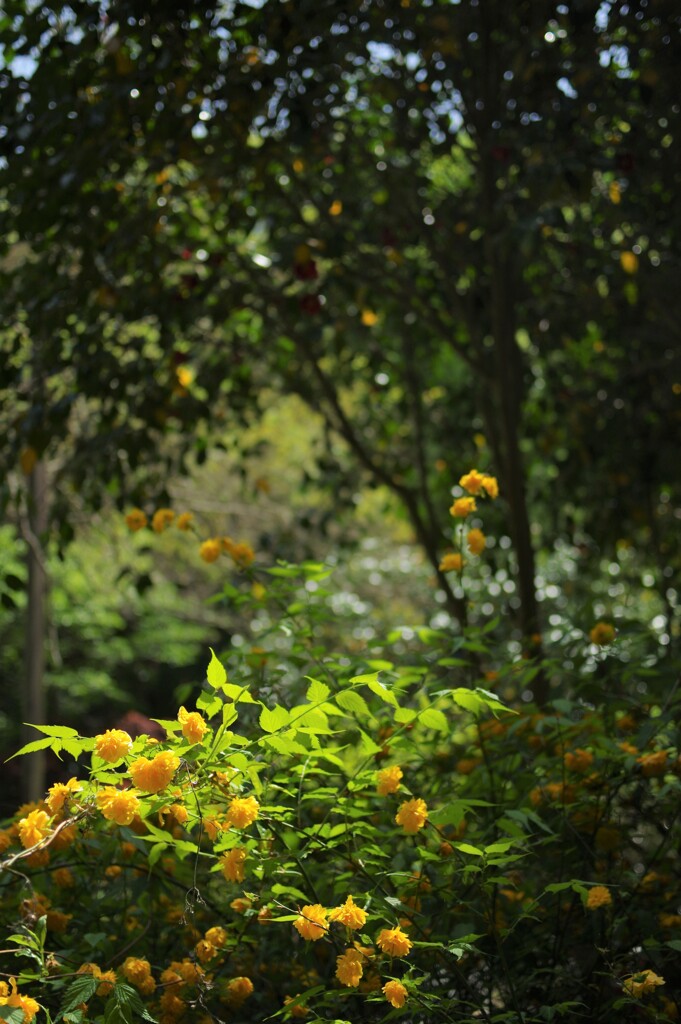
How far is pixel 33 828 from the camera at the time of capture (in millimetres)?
1423

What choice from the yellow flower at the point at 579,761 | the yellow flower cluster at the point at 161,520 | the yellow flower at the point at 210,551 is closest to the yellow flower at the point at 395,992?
the yellow flower at the point at 579,761

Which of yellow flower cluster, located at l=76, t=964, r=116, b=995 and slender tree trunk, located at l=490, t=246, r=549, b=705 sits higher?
slender tree trunk, located at l=490, t=246, r=549, b=705

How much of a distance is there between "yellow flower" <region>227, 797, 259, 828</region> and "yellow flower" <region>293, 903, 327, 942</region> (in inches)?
5.2

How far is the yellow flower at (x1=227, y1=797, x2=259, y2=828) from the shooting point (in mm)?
1382

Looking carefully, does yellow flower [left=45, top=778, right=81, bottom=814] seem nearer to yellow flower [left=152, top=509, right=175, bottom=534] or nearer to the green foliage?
the green foliage

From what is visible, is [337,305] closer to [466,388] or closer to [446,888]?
[466,388]

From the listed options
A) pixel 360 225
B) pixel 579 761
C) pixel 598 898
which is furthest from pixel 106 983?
pixel 360 225

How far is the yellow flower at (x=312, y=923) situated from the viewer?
135 centimetres

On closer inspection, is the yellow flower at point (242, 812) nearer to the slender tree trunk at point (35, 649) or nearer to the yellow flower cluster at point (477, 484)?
the yellow flower cluster at point (477, 484)

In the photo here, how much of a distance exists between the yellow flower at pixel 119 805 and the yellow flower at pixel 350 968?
0.35 metres

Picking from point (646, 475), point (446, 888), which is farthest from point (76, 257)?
point (446, 888)

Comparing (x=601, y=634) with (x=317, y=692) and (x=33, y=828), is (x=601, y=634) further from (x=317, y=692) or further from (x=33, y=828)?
(x=33, y=828)

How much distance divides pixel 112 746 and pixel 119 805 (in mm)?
70

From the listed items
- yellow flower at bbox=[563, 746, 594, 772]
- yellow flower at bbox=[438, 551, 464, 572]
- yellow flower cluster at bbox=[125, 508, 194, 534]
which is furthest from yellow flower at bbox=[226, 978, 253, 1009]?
yellow flower cluster at bbox=[125, 508, 194, 534]
